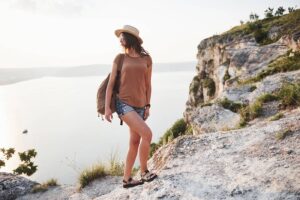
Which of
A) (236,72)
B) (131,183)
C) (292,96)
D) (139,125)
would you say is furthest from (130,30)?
(236,72)

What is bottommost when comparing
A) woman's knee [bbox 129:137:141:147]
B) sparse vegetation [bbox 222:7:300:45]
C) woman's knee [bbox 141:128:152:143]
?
woman's knee [bbox 129:137:141:147]

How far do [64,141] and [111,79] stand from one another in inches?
5322

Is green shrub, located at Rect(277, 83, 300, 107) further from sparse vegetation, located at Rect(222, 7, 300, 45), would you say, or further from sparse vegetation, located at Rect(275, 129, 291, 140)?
sparse vegetation, located at Rect(222, 7, 300, 45)

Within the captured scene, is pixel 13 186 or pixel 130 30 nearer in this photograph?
pixel 130 30

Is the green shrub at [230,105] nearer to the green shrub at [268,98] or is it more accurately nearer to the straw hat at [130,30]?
the green shrub at [268,98]

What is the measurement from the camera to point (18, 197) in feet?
38.8

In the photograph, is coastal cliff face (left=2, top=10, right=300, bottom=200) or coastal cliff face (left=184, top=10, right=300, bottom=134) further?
coastal cliff face (left=184, top=10, right=300, bottom=134)

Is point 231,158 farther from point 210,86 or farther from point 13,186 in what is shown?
point 210,86

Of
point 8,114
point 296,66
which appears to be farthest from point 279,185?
point 8,114

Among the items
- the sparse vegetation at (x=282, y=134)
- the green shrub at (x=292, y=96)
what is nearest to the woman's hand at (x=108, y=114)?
the sparse vegetation at (x=282, y=134)

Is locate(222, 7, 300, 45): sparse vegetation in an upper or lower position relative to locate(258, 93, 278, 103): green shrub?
upper

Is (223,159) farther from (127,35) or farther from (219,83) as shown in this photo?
(219,83)

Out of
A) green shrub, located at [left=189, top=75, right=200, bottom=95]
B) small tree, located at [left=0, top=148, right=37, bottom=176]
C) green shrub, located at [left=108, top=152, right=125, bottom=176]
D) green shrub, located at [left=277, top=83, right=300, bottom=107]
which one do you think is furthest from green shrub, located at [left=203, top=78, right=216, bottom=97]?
green shrub, located at [left=108, top=152, right=125, bottom=176]

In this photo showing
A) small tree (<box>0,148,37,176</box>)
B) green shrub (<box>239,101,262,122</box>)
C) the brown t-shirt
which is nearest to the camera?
the brown t-shirt
